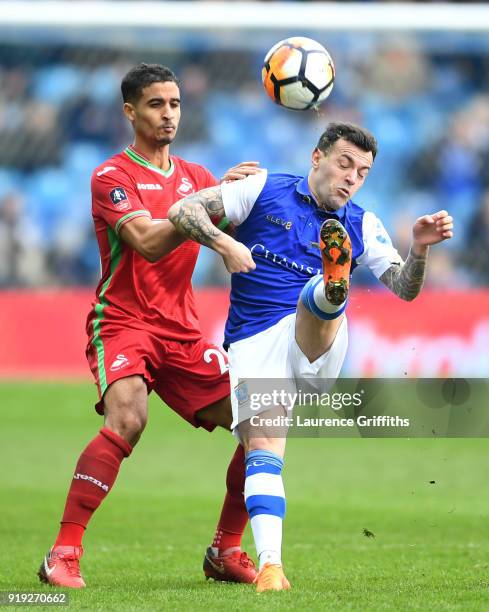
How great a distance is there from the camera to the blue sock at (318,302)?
5.12 meters

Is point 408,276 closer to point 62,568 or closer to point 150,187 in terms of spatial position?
point 150,187

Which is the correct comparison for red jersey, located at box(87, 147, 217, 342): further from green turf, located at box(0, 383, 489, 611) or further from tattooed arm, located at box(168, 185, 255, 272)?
green turf, located at box(0, 383, 489, 611)

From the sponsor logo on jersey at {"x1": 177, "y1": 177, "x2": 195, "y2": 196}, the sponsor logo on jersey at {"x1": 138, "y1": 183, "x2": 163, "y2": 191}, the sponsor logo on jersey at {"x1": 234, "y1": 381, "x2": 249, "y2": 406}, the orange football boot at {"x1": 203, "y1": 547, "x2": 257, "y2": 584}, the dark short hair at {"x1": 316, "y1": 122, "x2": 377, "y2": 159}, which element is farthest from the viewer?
the sponsor logo on jersey at {"x1": 177, "y1": 177, "x2": 195, "y2": 196}

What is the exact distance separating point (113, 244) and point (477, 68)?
12.7m

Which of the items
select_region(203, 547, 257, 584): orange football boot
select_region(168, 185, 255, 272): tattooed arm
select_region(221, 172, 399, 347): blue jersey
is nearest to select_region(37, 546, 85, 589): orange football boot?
select_region(203, 547, 257, 584): orange football boot

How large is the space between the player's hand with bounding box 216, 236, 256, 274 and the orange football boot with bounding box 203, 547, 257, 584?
1.62 m

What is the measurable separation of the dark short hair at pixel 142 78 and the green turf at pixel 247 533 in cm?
241

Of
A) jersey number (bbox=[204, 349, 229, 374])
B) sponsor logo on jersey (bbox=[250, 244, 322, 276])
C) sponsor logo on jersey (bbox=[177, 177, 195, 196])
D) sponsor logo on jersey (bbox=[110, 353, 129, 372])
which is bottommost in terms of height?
sponsor logo on jersey (bbox=[110, 353, 129, 372])

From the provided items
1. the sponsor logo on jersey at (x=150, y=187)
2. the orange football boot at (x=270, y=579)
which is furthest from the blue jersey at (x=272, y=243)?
the orange football boot at (x=270, y=579)

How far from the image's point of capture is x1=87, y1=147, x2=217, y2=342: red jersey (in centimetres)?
604

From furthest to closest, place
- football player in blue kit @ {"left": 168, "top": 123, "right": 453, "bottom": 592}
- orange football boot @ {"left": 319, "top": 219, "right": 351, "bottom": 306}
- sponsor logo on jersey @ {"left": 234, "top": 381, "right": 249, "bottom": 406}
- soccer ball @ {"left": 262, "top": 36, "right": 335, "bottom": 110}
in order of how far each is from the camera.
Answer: soccer ball @ {"left": 262, "top": 36, "right": 335, "bottom": 110}, sponsor logo on jersey @ {"left": 234, "top": 381, "right": 249, "bottom": 406}, football player in blue kit @ {"left": 168, "top": 123, "right": 453, "bottom": 592}, orange football boot @ {"left": 319, "top": 219, "right": 351, "bottom": 306}

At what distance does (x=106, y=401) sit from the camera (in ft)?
19.1

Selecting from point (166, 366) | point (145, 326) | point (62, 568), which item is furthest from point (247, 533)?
point (62, 568)

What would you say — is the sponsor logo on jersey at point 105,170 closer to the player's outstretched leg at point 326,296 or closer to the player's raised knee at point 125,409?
the player's raised knee at point 125,409
